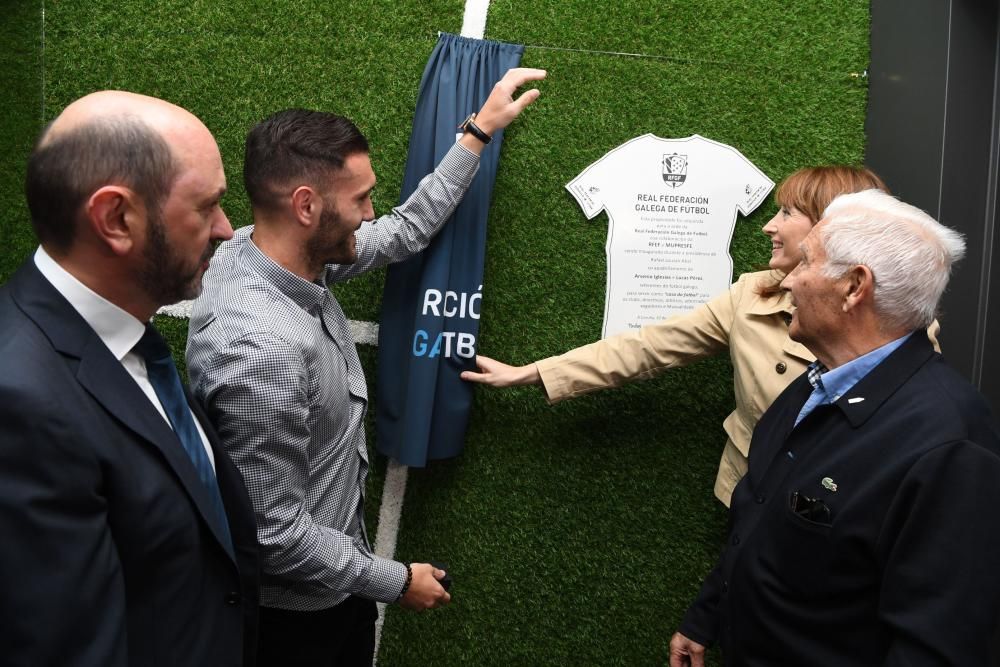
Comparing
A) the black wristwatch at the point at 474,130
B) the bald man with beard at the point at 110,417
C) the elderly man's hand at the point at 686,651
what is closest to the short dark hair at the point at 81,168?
the bald man with beard at the point at 110,417

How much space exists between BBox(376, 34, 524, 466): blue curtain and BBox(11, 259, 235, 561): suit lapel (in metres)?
1.50

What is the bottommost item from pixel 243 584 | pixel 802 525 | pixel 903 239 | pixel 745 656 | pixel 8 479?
pixel 745 656

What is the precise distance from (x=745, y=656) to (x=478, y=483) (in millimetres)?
1383

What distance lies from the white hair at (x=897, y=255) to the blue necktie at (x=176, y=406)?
4.56 ft

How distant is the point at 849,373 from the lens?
1871mm

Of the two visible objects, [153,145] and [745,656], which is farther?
[745,656]

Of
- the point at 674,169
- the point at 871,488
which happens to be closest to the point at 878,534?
the point at 871,488

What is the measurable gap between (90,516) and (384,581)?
939mm

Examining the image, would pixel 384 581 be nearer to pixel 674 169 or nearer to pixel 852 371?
pixel 852 371

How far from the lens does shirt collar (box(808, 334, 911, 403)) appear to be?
72.6 inches

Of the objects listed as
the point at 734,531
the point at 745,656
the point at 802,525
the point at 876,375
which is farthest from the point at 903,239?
the point at 745,656

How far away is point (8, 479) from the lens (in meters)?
1.22

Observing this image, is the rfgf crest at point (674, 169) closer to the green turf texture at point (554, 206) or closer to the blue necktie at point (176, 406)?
the green turf texture at point (554, 206)

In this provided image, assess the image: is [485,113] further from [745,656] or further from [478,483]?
[745,656]
